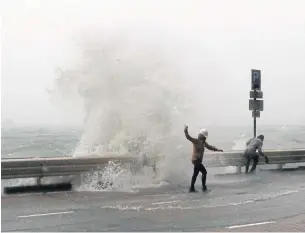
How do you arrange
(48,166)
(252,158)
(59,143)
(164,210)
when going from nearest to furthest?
(164,210) < (48,166) < (252,158) < (59,143)

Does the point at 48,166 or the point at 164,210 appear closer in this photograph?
the point at 164,210

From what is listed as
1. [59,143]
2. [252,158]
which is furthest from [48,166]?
[59,143]

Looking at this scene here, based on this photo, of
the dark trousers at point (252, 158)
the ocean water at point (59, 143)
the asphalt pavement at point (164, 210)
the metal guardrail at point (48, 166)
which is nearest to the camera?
the asphalt pavement at point (164, 210)

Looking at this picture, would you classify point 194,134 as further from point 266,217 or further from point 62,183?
point 266,217

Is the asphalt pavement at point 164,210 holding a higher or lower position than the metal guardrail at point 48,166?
lower

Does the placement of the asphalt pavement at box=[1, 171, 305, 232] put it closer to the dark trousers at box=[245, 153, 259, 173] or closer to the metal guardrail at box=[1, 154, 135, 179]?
the metal guardrail at box=[1, 154, 135, 179]

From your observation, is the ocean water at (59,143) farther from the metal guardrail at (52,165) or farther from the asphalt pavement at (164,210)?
the asphalt pavement at (164,210)

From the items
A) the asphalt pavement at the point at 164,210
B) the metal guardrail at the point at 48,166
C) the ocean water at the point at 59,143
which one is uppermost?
the metal guardrail at the point at 48,166

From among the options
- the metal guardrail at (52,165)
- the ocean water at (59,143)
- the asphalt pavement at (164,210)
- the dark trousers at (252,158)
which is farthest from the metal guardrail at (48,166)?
the dark trousers at (252,158)

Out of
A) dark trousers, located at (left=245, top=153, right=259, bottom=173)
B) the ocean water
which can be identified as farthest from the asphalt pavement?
the ocean water

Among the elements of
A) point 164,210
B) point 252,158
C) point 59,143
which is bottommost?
point 59,143

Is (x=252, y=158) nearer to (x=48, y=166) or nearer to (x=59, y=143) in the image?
(x=48, y=166)

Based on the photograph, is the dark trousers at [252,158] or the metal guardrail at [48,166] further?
the dark trousers at [252,158]

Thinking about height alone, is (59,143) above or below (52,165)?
below
